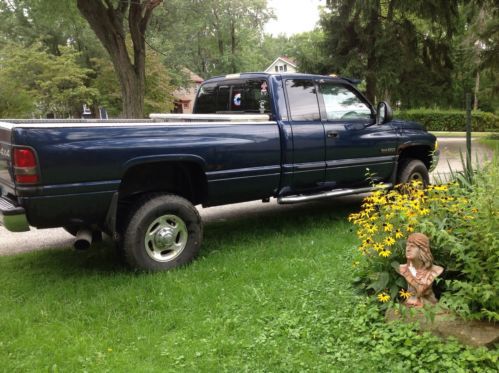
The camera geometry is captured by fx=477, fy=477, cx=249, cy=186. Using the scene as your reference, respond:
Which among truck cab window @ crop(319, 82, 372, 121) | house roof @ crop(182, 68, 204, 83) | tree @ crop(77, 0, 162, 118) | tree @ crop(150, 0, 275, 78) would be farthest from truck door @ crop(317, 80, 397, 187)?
house roof @ crop(182, 68, 204, 83)

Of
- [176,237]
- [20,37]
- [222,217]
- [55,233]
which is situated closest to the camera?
[176,237]

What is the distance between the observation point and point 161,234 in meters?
4.71

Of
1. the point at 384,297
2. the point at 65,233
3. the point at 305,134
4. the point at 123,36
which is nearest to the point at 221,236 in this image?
the point at 305,134

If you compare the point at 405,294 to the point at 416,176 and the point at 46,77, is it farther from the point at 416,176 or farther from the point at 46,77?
the point at 46,77

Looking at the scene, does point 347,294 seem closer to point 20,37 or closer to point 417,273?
point 417,273

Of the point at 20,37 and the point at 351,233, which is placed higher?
the point at 20,37

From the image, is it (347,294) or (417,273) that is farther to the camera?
(347,294)

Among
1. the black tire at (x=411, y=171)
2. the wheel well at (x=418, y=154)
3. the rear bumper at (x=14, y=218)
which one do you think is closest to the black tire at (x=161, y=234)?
the rear bumper at (x=14, y=218)

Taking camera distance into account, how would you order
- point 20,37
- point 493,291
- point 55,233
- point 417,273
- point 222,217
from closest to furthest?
point 493,291
point 417,273
point 55,233
point 222,217
point 20,37

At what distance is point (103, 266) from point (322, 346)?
2760mm

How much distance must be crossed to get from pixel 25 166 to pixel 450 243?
3.36 meters

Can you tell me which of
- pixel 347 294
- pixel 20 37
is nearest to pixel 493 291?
pixel 347 294

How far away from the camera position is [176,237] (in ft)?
15.9

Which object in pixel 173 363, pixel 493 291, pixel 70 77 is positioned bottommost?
pixel 173 363
